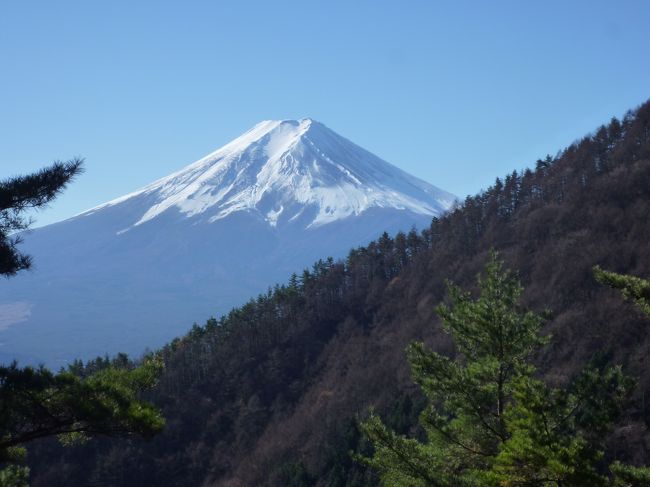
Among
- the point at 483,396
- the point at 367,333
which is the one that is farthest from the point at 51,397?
the point at 367,333

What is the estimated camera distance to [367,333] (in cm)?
6781

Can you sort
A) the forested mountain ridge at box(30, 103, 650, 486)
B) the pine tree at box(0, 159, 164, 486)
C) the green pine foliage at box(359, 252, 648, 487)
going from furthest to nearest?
1. the forested mountain ridge at box(30, 103, 650, 486)
2. the green pine foliage at box(359, 252, 648, 487)
3. the pine tree at box(0, 159, 164, 486)

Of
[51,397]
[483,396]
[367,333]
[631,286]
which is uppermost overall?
[631,286]

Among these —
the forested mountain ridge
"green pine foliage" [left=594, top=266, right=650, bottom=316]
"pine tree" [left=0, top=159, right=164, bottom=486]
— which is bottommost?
the forested mountain ridge

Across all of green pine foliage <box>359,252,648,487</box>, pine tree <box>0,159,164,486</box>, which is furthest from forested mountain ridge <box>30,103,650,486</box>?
pine tree <box>0,159,164,486</box>

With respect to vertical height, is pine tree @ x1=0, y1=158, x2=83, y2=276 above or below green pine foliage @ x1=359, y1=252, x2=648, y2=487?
above

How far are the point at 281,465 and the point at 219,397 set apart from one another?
54.2 ft

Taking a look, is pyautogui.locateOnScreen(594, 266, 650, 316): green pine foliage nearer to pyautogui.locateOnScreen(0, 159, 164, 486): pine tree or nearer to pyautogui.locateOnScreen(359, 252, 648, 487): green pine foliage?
pyautogui.locateOnScreen(359, 252, 648, 487): green pine foliage

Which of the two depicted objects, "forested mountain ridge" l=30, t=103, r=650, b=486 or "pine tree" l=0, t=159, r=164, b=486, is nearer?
"pine tree" l=0, t=159, r=164, b=486

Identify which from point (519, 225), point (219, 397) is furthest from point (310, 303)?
point (519, 225)

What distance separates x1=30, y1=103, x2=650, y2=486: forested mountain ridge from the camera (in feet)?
149

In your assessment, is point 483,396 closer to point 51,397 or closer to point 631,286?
point 631,286

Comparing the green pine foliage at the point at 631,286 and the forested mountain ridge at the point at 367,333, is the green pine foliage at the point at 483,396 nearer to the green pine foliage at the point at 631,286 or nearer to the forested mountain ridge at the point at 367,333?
the green pine foliage at the point at 631,286

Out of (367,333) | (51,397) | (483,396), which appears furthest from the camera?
(367,333)
